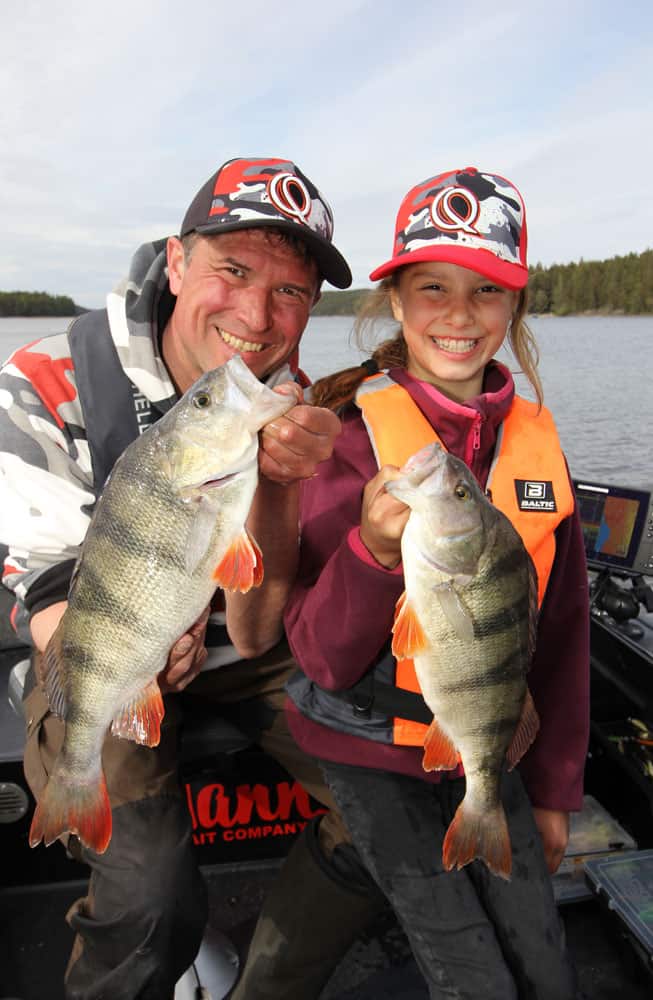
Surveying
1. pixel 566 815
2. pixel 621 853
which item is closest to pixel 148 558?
pixel 566 815

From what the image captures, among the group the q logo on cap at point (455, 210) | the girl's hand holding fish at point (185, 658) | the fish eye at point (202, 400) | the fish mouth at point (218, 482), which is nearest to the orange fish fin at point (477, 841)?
the girl's hand holding fish at point (185, 658)

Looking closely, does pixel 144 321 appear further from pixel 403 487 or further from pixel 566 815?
pixel 566 815

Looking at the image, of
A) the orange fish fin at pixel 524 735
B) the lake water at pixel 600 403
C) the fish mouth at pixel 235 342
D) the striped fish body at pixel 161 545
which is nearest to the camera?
the striped fish body at pixel 161 545

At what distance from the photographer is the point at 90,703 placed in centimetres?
190

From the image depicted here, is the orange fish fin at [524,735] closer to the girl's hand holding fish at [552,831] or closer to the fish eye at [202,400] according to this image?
the girl's hand holding fish at [552,831]

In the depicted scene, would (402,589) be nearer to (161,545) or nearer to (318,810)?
(161,545)

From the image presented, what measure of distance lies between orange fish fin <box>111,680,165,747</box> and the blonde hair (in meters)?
1.33

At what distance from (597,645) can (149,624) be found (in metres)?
2.95

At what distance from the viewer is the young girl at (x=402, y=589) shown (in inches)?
88.4

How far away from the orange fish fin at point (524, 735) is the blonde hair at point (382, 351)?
1.25 m

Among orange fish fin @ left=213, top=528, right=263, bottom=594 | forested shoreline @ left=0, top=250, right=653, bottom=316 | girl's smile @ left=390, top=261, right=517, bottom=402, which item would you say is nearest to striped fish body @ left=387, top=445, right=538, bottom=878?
orange fish fin @ left=213, top=528, right=263, bottom=594

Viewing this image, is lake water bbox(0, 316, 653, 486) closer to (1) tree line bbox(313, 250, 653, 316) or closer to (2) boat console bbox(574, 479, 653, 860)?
(2) boat console bbox(574, 479, 653, 860)

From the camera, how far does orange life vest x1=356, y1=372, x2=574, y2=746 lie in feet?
8.52

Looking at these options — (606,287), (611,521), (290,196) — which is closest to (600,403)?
(611,521)
